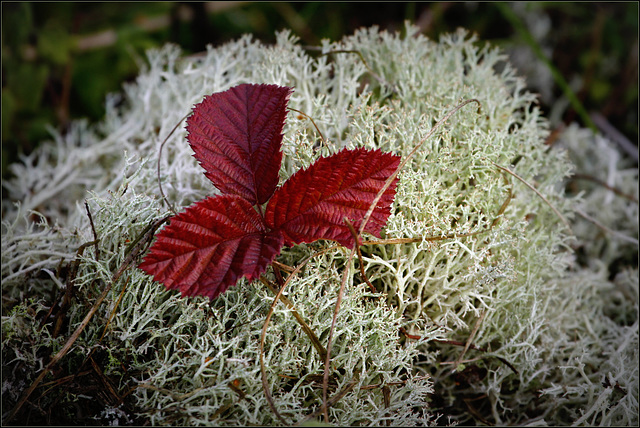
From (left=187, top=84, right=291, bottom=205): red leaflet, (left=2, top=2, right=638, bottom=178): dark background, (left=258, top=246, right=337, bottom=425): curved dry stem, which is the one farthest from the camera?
(left=2, top=2, right=638, bottom=178): dark background

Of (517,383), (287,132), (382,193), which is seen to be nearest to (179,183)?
(287,132)

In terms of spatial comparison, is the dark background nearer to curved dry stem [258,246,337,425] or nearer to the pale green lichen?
the pale green lichen

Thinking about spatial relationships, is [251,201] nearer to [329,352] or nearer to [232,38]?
[329,352]

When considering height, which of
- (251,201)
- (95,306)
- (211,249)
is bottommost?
(95,306)

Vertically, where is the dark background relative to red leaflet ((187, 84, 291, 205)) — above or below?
above

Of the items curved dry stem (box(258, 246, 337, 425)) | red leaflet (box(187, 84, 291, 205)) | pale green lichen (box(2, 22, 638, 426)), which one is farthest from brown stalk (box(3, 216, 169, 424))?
curved dry stem (box(258, 246, 337, 425))

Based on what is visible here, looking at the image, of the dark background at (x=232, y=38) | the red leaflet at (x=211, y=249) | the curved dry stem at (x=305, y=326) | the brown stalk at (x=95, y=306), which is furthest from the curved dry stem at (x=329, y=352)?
the dark background at (x=232, y=38)

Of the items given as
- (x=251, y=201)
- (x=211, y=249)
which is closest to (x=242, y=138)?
(x=251, y=201)
